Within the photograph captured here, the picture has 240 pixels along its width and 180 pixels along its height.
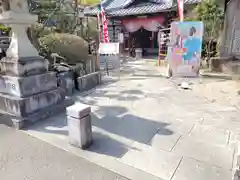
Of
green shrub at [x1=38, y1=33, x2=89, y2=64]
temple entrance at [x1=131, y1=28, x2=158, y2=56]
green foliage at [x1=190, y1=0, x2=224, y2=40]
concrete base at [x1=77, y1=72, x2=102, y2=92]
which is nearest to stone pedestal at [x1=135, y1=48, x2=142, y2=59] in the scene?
temple entrance at [x1=131, y1=28, x2=158, y2=56]

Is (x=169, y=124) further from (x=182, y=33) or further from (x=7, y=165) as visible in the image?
(x=182, y=33)

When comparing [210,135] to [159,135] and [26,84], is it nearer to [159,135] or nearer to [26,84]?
[159,135]

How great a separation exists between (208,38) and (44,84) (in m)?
8.06

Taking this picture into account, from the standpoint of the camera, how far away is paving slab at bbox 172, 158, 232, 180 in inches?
94.0

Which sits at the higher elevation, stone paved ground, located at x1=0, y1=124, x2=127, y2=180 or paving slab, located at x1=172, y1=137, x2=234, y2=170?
paving slab, located at x1=172, y1=137, x2=234, y2=170

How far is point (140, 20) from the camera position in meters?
13.8

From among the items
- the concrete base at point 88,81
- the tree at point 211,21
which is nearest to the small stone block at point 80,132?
the concrete base at point 88,81

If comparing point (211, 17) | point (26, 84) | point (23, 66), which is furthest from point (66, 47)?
point (211, 17)

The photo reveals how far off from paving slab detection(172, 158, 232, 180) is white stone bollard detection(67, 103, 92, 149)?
4.61 ft

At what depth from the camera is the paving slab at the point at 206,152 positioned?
2662mm

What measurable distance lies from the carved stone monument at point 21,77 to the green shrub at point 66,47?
97.4 inches

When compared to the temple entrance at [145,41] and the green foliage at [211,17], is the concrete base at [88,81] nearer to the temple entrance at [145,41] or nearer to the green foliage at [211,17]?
the green foliage at [211,17]

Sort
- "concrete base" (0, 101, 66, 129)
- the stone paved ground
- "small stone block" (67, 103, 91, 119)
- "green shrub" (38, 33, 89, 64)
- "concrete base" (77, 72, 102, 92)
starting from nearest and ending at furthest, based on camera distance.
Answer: the stone paved ground
"small stone block" (67, 103, 91, 119)
"concrete base" (0, 101, 66, 129)
"concrete base" (77, 72, 102, 92)
"green shrub" (38, 33, 89, 64)

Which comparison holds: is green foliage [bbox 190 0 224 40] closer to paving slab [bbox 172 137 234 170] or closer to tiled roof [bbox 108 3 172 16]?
tiled roof [bbox 108 3 172 16]
